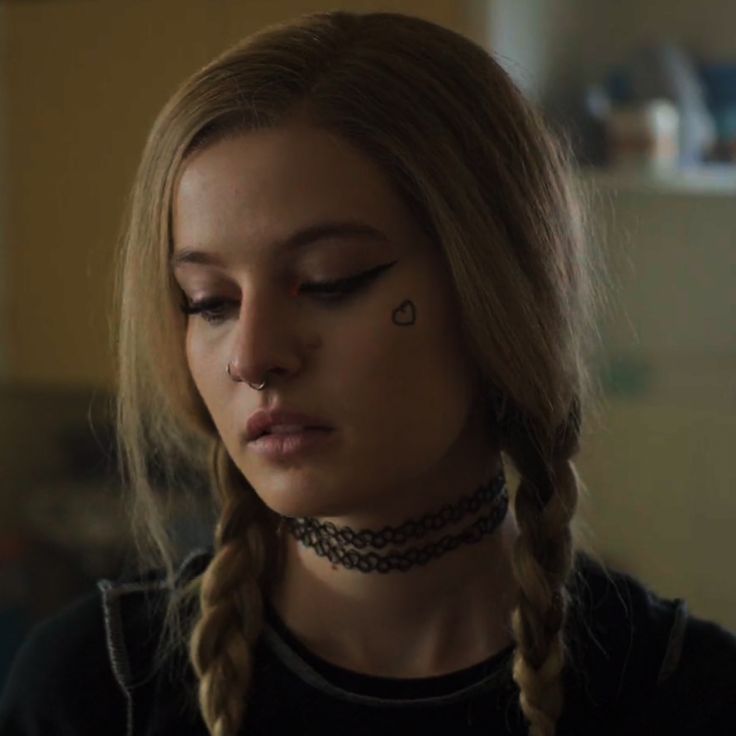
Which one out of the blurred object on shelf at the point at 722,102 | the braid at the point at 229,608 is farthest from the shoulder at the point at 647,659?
the blurred object on shelf at the point at 722,102

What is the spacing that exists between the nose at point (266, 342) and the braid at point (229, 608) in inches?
6.5

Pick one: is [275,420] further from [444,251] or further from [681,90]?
[681,90]

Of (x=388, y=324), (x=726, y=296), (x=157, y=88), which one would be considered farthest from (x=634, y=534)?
(x=388, y=324)

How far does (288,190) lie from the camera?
81cm

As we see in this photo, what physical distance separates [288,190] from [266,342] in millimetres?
91

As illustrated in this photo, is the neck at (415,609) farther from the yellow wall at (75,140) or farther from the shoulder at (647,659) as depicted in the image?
the yellow wall at (75,140)

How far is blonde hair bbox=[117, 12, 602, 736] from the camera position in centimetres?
84

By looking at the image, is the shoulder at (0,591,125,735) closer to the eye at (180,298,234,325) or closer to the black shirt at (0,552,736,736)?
the black shirt at (0,552,736,736)

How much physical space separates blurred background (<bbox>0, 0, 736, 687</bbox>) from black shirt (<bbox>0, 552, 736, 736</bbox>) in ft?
2.35

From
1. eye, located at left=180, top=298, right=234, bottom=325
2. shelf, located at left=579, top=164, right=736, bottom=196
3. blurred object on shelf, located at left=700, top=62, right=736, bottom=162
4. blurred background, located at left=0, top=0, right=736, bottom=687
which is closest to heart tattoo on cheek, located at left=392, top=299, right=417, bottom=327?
eye, located at left=180, top=298, right=234, bottom=325

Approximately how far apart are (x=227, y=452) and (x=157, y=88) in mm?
1380

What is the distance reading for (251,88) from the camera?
845mm

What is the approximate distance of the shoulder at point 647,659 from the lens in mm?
898

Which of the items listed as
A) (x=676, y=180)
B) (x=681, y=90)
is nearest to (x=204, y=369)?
(x=676, y=180)
